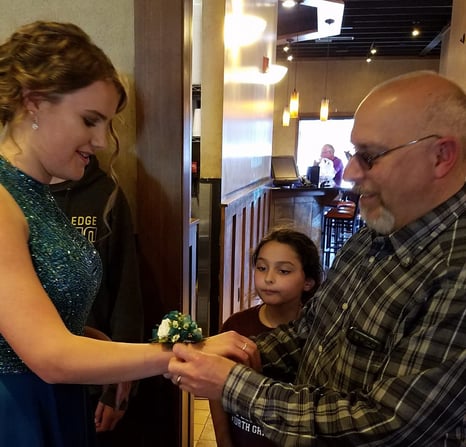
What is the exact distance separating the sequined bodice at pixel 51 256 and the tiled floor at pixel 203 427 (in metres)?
1.71

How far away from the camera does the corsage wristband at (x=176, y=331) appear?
1089 millimetres

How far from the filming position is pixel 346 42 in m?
8.63

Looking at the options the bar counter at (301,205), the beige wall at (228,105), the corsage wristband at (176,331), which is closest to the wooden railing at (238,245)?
the beige wall at (228,105)

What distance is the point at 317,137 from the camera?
35.2 ft

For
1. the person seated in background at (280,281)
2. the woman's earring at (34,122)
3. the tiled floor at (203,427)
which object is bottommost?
the tiled floor at (203,427)

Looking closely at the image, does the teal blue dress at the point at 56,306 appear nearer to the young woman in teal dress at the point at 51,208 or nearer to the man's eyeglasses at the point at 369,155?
the young woman in teal dress at the point at 51,208

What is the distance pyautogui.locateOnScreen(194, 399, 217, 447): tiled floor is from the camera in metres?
2.58

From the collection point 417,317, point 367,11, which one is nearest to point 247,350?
point 417,317

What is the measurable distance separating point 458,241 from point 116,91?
33.6 inches

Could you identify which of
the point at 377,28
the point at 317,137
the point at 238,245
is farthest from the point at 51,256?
the point at 317,137

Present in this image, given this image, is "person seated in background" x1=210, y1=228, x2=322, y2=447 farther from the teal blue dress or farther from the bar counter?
the bar counter

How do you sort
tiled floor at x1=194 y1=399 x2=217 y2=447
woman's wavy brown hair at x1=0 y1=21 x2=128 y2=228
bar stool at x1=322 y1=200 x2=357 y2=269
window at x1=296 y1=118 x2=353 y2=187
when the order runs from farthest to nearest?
window at x1=296 y1=118 x2=353 y2=187 < bar stool at x1=322 y1=200 x2=357 y2=269 < tiled floor at x1=194 y1=399 x2=217 y2=447 < woman's wavy brown hair at x1=0 y1=21 x2=128 y2=228

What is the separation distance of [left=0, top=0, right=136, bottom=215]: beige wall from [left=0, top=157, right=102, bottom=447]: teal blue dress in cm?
58

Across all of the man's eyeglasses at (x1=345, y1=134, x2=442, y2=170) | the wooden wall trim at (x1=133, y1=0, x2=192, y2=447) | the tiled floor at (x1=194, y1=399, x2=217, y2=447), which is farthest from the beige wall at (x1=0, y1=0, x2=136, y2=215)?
the tiled floor at (x1=194, y1=399, x2=217, y2=447)
